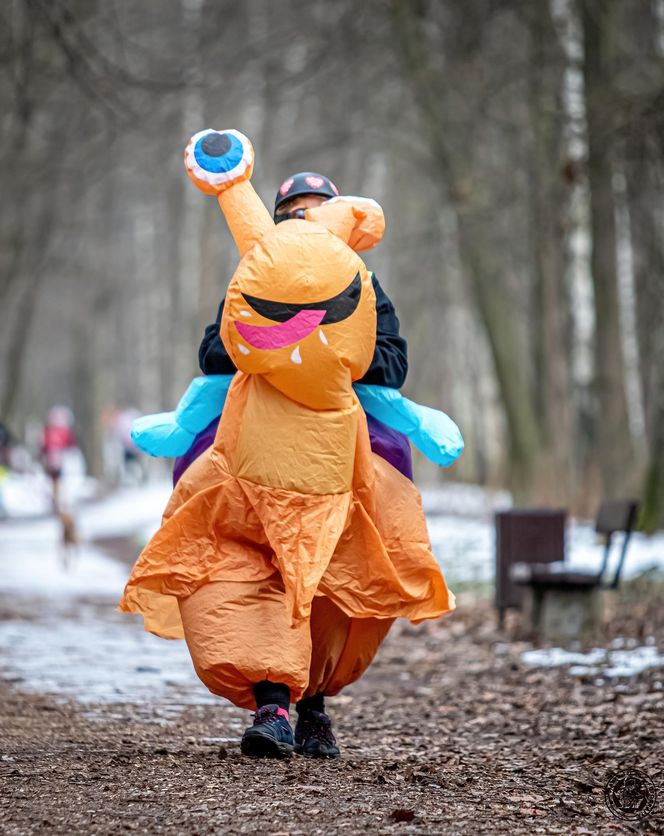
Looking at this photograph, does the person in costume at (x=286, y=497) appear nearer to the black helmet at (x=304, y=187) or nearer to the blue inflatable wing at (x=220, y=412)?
the blue inflatable wing at (x=220, y=412)

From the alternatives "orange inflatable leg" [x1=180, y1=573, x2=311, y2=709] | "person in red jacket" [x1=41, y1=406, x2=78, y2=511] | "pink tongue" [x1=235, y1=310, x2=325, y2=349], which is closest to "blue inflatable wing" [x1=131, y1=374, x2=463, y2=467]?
"pink tongue" [x1=235, y1=310, x2=325, y2=349]

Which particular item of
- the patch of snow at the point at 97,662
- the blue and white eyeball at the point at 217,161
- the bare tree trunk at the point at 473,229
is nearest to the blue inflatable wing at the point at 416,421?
the blue and white eyeball at the point at 217,161

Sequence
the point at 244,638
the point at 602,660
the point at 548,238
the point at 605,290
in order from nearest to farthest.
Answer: the point at 244,638, the point at 602,660, the point at 605,290, the point at 548,238

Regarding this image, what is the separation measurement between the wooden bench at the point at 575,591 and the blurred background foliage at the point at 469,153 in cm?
260

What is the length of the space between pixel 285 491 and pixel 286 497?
0.02 metres

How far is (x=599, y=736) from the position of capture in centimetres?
583

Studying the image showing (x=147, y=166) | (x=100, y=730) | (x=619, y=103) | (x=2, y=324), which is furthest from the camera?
(x=2, y=324)

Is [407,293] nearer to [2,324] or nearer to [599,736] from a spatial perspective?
[2,324]

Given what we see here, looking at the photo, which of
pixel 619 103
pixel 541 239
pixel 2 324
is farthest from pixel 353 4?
pixel 2 324

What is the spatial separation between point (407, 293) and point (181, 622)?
88.5 feet

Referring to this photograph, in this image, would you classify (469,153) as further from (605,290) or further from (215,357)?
(215,357)

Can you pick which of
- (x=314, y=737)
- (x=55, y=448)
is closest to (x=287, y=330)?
(x=314, y=737)

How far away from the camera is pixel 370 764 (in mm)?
4922

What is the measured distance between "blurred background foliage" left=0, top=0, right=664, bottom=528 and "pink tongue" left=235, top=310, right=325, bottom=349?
5170 millimetres
